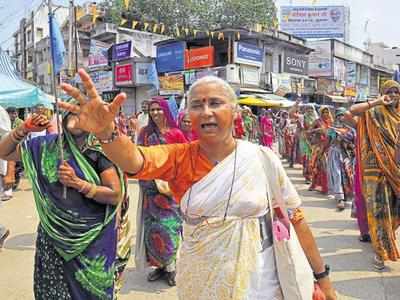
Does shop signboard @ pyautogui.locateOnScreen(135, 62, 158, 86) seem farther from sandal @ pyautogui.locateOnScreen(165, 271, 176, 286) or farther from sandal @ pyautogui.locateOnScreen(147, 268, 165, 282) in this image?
sandal @ pyautogui.locateOnScreen(165, 271, 176, 286)

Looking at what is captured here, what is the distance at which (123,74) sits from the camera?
27.4 meters

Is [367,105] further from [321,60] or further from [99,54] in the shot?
[321,60]

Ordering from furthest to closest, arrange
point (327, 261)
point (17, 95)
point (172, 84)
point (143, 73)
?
point (143, 73) → point (172, 84) → point (17, 95) → point (327, 261)

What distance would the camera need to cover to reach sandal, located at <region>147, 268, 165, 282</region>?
4.42 meters

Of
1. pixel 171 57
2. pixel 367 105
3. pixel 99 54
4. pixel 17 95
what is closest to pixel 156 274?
pixel 367 105

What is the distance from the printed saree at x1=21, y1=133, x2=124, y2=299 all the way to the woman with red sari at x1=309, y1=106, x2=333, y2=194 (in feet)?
22.4

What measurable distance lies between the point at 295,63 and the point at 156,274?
26082mm

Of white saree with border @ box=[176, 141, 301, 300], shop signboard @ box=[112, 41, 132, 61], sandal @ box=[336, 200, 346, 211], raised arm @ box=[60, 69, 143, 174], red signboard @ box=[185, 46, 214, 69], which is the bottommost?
sandal @ box=[336, 200, 346, 211]

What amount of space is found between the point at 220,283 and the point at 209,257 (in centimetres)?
11

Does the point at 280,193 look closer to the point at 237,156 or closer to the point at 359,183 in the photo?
the point at 237,156

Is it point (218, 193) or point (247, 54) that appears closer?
point (218, 193)

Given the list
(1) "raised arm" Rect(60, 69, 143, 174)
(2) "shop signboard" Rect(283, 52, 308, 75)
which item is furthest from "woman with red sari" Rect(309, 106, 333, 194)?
(2) "shop signboard" Rect(283, 52, 308, 75)

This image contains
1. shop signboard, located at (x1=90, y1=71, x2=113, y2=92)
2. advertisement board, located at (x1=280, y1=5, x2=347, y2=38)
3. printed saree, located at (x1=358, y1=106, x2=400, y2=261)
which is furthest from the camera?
advertisement board, located at (x1=280, y1=5, x2=347, y2=38)

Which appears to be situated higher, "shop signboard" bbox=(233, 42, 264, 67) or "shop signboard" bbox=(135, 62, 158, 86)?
"shop signboard" bbox=(233, 42, 264, 67)
